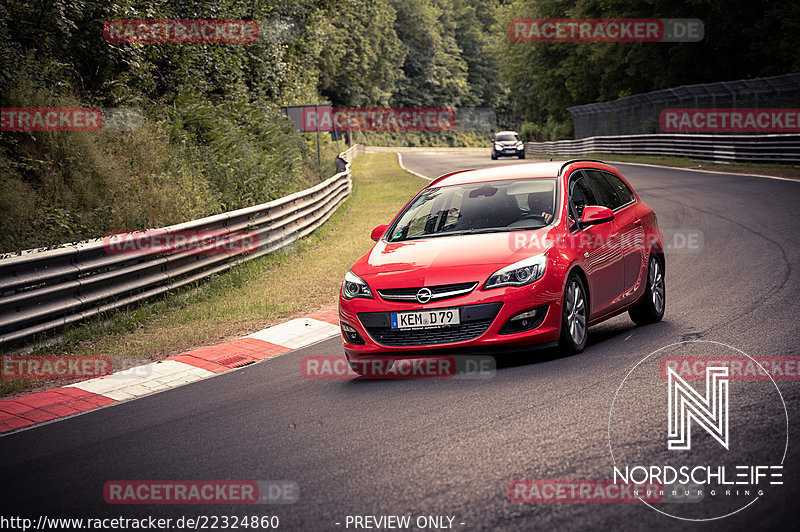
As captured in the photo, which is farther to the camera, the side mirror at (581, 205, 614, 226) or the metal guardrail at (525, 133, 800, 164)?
the metal guardrail at (525, 133, 800, 164)

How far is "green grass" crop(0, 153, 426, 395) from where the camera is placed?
9.05 metres

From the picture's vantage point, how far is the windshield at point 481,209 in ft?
25.4

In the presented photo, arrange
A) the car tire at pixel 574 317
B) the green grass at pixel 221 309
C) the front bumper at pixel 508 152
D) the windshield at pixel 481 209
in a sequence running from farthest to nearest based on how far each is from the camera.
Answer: the front bumper at pixel 508 152, the green grass at pixel 221 309, the windshield at pixel 481 209, the car tire at pixel 574 317

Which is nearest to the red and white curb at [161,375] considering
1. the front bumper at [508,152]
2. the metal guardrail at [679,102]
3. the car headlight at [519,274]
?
the car headlight at [519,274]

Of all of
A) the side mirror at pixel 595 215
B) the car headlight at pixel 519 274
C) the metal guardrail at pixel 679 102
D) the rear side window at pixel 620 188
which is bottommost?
the car headlight at pixel 519 274

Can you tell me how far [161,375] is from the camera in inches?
317

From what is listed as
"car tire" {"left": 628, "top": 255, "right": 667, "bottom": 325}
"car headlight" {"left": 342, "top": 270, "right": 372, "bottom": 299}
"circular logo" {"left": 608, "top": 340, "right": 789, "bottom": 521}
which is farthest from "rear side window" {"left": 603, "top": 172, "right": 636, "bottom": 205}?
"car headlight" {"left": 342, "top": 270, "right": 372, "bottom": 299}

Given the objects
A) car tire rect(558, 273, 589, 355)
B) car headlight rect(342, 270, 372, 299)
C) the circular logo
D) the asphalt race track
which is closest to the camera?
the circular logo

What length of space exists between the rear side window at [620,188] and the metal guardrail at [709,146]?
2005 centimetres

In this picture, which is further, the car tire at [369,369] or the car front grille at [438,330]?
the car tire at [369,369]

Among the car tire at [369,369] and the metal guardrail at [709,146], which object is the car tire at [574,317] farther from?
the metal guardrail at [709,146]

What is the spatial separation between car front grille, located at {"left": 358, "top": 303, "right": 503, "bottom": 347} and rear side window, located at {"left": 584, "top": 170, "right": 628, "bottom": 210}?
2366 mm

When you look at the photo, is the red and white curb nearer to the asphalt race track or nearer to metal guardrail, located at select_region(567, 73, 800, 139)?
the asphalt race track

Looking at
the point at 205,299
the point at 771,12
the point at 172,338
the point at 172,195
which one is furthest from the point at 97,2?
the point at 771,12
